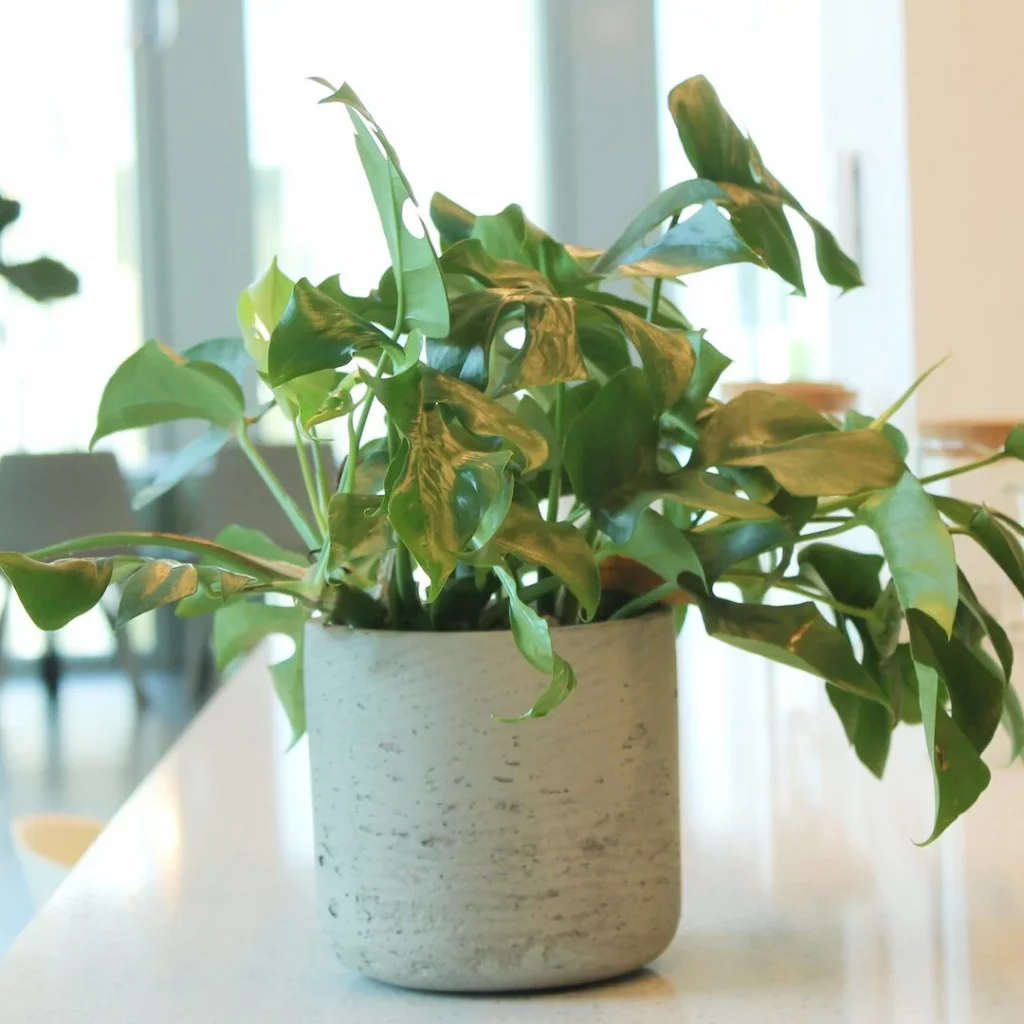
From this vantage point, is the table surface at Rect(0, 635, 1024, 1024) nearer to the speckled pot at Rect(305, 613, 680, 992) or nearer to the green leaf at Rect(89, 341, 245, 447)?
the speckled pot at Rect(305, 613, 680, 992)

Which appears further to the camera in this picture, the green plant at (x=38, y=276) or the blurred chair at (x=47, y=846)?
the blurred chair at (x=47, y=846)

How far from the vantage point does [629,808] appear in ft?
1.73

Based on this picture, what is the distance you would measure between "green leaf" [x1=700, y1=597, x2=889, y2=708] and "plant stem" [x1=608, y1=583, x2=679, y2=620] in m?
0.02

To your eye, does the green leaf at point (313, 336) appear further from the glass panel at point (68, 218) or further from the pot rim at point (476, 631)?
the glass panel at point (68, 218)

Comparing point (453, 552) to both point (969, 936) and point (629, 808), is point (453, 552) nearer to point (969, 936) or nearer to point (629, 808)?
point (629, 808)

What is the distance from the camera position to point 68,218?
2.78m

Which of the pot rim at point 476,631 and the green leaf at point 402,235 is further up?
the green leaf at point 402,235

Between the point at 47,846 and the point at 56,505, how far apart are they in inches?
26.2

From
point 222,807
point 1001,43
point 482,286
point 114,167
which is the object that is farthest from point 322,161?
point 482,286

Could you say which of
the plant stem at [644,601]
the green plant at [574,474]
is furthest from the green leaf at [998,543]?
the plant stem at [644,601]

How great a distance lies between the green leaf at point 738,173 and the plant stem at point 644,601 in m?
0.12

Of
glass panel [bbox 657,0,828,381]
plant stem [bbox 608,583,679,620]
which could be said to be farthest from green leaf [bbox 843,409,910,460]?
glass panel [bbox 657,0,828,381]

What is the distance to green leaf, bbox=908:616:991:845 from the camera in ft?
1.49

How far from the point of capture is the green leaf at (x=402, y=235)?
1.32 feet
